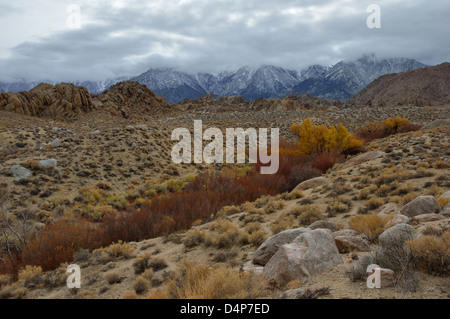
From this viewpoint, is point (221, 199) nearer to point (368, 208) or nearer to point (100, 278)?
point (368, 208)

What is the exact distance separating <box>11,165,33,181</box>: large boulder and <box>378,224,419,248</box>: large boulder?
59.0 ft

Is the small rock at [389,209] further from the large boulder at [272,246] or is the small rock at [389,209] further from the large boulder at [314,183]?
the large boulder at [314,183]

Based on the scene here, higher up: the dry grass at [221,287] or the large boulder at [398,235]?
the large boulder at [398,235]

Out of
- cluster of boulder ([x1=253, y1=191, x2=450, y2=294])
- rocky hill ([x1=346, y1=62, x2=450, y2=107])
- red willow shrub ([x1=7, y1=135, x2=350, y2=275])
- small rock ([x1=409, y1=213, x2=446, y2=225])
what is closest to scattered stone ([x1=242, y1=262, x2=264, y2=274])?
cluster of boulder ([x1=253, y1=191, x2=450, y2=294])

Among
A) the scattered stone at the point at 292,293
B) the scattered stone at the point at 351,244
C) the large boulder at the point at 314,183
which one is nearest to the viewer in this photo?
the scattered stone at the point at 292,293

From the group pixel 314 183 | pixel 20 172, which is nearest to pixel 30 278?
pixel 314 183

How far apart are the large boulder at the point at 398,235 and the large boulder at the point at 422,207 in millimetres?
2772

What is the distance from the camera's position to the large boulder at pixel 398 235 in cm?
468

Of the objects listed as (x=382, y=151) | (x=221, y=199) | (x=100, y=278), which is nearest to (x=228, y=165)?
(x=221, y=199)

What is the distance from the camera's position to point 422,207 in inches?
281

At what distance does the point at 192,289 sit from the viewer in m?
4.52

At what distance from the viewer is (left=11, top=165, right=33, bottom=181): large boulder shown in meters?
15.8

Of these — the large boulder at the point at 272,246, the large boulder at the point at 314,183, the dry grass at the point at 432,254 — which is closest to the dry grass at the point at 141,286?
the large boulder at the point at 272,246

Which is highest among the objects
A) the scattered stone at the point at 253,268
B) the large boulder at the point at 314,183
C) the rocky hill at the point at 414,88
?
the rocky hill at the point at 414,88
